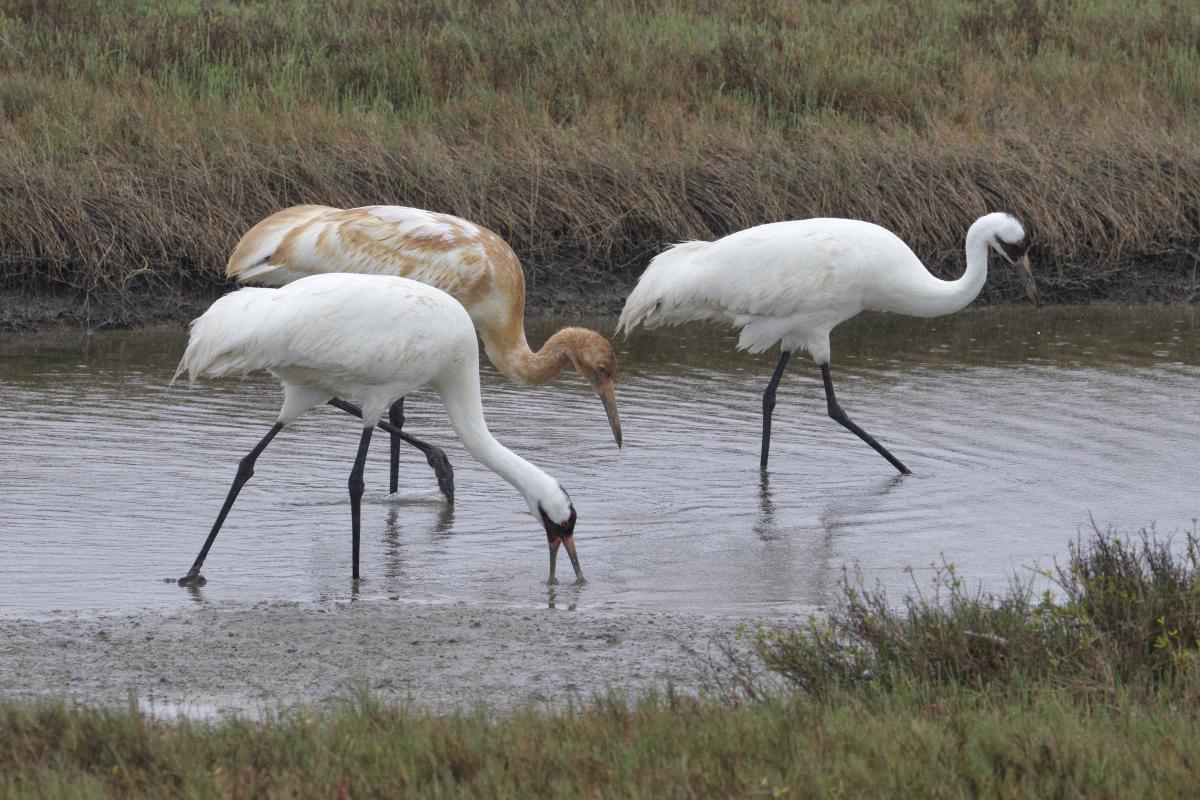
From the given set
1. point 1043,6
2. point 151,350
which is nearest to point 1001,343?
point 151,350

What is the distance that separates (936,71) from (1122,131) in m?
2.31

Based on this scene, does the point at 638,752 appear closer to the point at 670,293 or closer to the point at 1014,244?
the point at 670,293

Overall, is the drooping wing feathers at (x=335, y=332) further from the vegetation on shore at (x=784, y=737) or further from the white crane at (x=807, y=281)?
the vegetation on shore at (x=784, y=737)

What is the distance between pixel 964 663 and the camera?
185 inches

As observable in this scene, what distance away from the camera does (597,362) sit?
7.97 metres

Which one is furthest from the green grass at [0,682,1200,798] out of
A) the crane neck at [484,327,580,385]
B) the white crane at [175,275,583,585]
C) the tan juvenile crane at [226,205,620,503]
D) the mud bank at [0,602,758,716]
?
the tan juvenile crane at [226,205,620,503]

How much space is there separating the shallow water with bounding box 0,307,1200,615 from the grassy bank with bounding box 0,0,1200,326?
1.23 metres

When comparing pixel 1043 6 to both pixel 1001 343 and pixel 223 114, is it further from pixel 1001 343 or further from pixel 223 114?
pixel 223 114

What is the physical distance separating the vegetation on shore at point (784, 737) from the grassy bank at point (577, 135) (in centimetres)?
887

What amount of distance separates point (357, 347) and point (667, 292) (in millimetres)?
3112

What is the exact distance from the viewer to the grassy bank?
42.3 feet

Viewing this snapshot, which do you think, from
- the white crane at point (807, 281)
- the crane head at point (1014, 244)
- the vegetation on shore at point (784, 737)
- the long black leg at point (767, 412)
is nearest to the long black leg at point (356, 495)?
the vegetation on shore at point (784, 737)

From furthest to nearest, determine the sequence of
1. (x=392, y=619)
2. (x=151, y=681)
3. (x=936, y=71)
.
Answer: (x=936, y=71) → (x=392, y=619) → (x=151, y=681)

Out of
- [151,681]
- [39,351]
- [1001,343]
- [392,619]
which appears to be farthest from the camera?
[1001,343]
